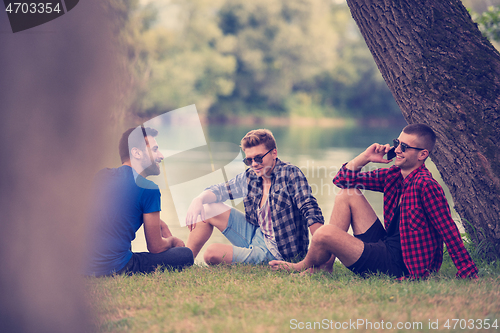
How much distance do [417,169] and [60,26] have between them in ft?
9.40

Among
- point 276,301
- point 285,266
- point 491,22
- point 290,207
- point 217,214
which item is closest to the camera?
point 276,301

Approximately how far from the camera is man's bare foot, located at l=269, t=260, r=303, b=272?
3.80 metres

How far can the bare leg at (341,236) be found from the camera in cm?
348

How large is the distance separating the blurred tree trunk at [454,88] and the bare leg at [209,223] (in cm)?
205

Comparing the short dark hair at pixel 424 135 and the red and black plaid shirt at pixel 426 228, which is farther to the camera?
the short dark hair at pixel 424 135

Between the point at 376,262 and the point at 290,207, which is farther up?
the point at 290,207

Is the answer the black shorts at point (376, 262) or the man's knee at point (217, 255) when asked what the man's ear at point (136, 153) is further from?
the black shorts at point (376, 262)

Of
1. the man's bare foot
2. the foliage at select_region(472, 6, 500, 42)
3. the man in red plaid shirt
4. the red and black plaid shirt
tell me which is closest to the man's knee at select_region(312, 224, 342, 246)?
the man in red plaid shirt

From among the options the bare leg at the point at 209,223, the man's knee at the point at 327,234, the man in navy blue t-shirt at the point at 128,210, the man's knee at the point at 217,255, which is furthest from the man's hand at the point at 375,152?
the man in navy blue t-shirt at the point at 128,210

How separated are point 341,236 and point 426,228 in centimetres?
65

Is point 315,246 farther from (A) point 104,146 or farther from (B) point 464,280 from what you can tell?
(A) point 104,146

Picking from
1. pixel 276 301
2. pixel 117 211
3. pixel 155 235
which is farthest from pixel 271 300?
pixel 117 211

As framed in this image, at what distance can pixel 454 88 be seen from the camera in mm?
4035

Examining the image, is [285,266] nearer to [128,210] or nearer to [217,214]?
[217,214]
